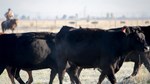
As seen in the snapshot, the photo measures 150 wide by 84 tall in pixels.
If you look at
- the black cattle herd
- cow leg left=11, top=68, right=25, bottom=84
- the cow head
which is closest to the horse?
the black cattle herd

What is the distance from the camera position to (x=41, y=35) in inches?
625

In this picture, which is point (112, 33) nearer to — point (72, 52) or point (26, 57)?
point (72, 52)

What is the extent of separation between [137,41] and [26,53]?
3720 mm

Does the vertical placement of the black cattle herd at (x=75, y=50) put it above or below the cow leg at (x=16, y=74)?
above

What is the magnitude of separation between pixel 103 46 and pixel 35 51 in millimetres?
2512

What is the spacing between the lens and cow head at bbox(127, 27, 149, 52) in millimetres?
13648

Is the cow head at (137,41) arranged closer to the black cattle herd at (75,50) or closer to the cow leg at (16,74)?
the black cattle herd at (75,50)

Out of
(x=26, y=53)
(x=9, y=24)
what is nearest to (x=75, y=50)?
(x=26, y=53)

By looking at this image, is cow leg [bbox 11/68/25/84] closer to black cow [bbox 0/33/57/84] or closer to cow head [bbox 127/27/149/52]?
black cow [bbox 0/33/57/84]

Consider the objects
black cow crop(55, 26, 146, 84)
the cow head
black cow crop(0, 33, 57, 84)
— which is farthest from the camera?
black cow crop(0, 33, 57, 84)

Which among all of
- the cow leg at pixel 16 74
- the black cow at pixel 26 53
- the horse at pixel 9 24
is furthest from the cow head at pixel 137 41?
the horse at pixel 9 24

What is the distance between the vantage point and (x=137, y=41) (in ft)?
44.9

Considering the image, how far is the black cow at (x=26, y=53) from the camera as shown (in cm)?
1540

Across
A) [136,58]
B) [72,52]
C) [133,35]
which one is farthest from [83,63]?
[136,58]
